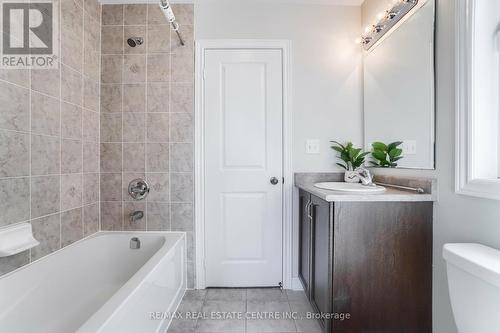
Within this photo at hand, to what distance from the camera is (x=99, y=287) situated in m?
1.65

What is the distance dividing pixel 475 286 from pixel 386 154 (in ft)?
3.29

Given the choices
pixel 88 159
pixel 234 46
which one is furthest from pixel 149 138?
pixel 234 46

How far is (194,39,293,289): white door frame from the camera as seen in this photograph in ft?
6.31

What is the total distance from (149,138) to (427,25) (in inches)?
80.2

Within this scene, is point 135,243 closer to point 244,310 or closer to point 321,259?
point 244,310

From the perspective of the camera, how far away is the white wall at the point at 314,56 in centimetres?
193

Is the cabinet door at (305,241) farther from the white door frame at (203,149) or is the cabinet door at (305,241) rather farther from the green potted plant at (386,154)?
the green potted plant at (386,154)

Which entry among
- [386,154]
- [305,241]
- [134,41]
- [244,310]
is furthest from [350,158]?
[134,41]

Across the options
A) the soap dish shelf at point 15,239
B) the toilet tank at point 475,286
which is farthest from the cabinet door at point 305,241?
the soap dish shelf at point 15,239

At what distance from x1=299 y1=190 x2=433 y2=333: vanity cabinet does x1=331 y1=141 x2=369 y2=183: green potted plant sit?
23.9 inches

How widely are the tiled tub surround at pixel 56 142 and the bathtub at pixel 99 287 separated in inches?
4.4

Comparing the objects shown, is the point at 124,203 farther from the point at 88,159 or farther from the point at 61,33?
the point at 61,33

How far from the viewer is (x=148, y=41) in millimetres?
1916

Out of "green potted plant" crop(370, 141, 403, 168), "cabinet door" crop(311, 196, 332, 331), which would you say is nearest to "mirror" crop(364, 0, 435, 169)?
"green potted plant" crop(370, 141, 403, 168)
